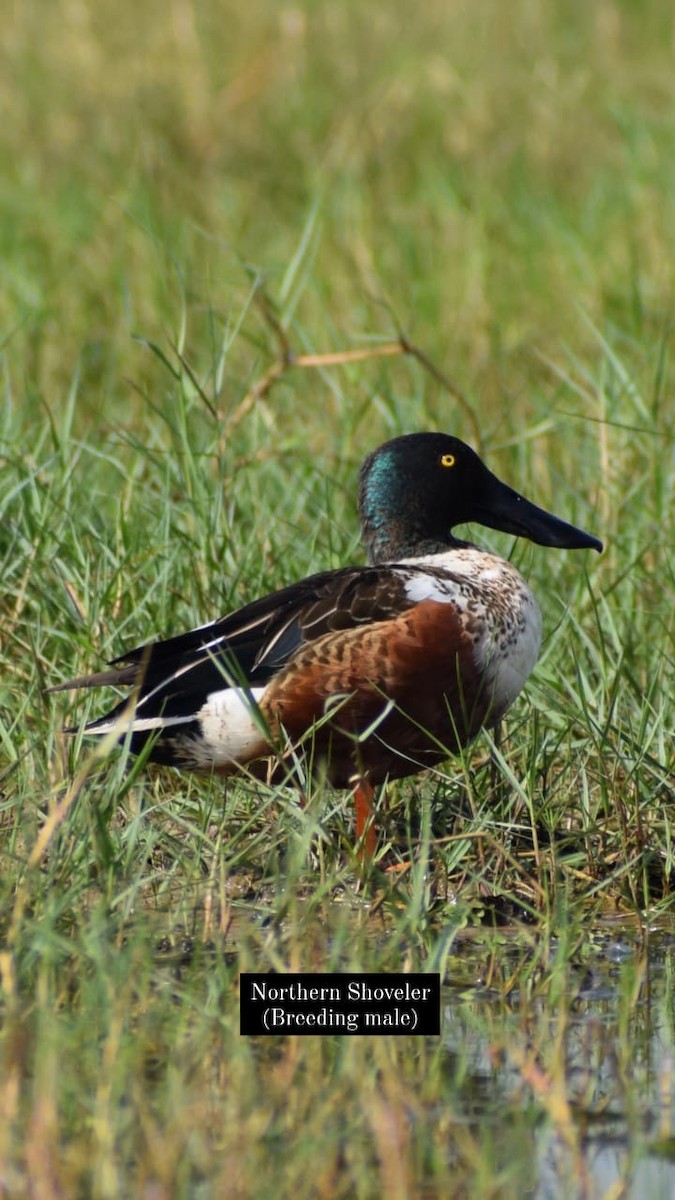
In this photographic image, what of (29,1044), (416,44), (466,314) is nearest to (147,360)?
(466,314)

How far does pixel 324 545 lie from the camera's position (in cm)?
444

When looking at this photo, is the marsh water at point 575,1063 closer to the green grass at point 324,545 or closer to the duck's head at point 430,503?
the green grass at point 324,545

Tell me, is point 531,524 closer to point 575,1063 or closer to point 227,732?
point 227,732

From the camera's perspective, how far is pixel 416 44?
8766 mm

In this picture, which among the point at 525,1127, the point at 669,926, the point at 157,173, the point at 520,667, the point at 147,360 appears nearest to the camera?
the point at 525,1127

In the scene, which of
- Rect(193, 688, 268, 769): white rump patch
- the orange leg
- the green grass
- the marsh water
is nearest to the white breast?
the green grass

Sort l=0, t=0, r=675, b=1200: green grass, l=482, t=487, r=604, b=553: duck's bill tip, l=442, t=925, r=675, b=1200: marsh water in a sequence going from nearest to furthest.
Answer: l=442, t=925, r=675, b=1200: marsh water, l=0, t=0, r=675, b=1200: green grass, l=482, t=487, r=604, b=553: duck's bill tip

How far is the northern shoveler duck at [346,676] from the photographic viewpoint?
136 inches

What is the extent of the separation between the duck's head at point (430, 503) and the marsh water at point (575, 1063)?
1.03 meters

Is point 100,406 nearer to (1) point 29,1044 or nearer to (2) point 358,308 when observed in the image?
(2) point 358,308

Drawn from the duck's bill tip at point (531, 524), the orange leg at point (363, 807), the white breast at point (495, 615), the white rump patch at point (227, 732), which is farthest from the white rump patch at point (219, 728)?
the duck's bill tip at point (531, 524)

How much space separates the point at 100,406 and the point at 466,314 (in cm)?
139

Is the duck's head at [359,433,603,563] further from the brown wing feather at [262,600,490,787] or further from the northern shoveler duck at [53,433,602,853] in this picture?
the brown wing feather at [262,600,490,787]

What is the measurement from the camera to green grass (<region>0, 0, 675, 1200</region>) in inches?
95.2
